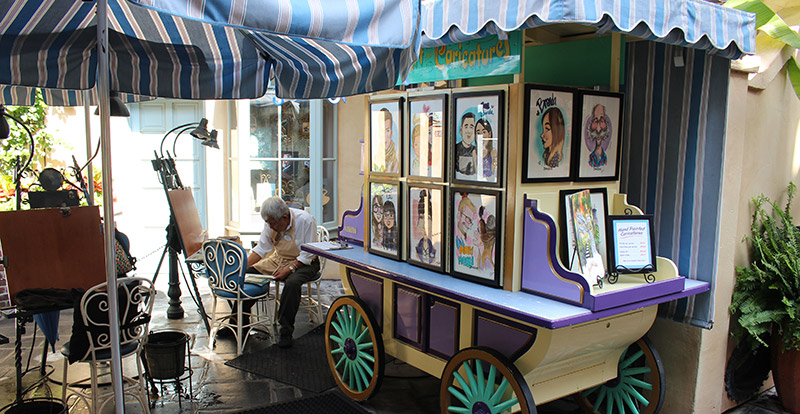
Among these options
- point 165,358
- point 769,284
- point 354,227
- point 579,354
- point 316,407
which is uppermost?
point 354,227

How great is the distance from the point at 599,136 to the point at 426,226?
1250 mm

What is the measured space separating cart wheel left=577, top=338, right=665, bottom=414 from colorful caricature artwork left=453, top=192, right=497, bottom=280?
3.84 ft

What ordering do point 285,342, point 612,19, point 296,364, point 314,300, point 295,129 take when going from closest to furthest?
point 612,19
point 296,364
point 285,342
point 314,300
point 295,129

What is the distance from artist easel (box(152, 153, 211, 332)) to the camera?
5.66m

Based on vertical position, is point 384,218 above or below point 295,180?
below

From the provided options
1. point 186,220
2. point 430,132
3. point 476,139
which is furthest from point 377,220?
point 186,220

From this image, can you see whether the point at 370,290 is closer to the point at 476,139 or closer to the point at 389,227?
the point at 389,227

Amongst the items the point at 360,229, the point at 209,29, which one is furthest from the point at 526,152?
the point at 209,29

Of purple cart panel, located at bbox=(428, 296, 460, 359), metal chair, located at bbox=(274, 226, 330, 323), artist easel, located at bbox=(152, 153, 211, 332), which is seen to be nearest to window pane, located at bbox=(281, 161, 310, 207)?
metal chair, located at bbox=(274, 226, 330, 323)

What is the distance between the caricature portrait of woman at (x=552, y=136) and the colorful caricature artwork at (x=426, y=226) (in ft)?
2.43

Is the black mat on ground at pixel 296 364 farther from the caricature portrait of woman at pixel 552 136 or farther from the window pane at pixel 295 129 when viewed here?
the window pane at pixel 295 129

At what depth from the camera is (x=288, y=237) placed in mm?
5789

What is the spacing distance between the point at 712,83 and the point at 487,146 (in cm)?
150

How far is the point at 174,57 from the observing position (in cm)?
415
